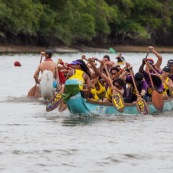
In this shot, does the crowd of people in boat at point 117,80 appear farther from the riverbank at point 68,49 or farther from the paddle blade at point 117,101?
the riverbank at point 68,49

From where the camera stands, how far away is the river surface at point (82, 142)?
609 inches

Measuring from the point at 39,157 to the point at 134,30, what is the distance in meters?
96.4

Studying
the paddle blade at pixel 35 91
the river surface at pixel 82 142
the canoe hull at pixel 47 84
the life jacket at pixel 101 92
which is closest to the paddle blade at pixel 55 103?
the river surface at pixel 82 142

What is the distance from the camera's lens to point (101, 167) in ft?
50.4

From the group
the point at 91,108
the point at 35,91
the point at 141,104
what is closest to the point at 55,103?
the point at 91,108

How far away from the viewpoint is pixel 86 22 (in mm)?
99375

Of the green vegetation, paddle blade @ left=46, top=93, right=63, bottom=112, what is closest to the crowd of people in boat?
paddle blade @ left=46, top=93, right=63, bottom=112

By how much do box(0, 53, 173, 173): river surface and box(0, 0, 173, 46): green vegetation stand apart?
57510 mm

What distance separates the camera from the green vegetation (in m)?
83.4

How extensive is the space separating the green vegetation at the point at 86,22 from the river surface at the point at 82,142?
5751cm

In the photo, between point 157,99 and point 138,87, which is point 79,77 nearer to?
point 138,87

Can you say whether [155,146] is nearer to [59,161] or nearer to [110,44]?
[59,161]

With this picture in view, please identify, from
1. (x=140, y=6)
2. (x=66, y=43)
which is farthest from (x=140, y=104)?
(x=140, y=6)

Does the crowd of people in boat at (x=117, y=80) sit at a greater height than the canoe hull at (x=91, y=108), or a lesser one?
greater
